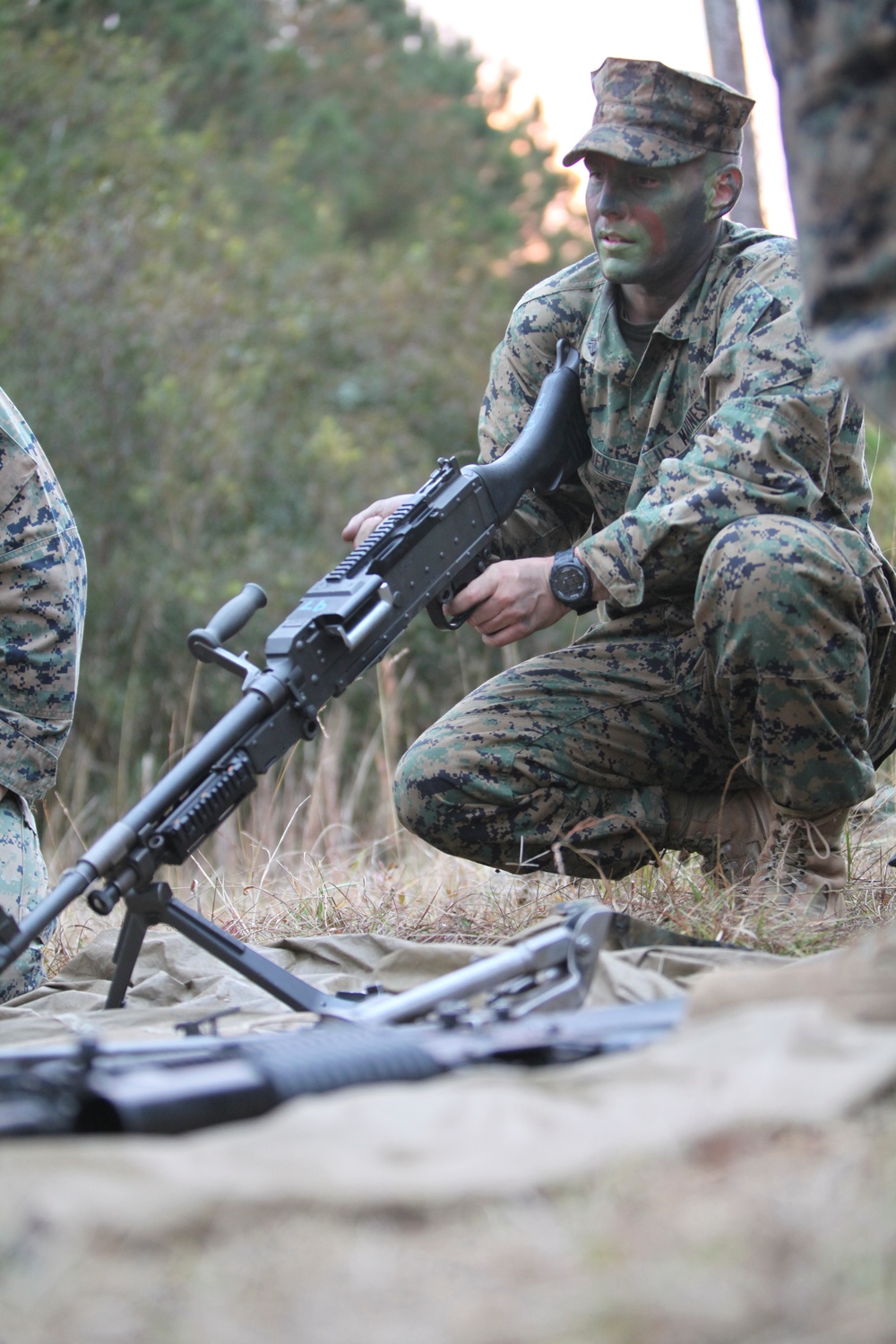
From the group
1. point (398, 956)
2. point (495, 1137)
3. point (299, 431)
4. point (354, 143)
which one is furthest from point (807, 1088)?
point (354, 143)

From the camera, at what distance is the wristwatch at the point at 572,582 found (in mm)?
3158

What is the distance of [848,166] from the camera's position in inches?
73.0

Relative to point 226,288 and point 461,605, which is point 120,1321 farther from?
point 226,288

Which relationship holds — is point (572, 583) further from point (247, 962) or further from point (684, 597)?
point (247, 962)

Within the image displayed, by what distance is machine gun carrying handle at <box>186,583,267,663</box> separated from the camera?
2.63m

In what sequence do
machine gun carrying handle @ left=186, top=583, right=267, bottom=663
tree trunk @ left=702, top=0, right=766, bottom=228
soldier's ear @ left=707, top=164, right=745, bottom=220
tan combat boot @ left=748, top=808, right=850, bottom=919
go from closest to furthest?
machine gun carrying handle @ left=186, top=583, right=267, bottom=663, tan combat boot @ left=748, top=808, right=850, bottom=919, soldier's ear @ left=707, top=164, right=745, bottom=220, tree trunk @ left=702, top=0, right=766, bottom=228

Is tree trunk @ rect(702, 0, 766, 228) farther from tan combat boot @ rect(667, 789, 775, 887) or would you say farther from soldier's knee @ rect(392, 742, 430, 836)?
soldier's knee @ rect(392, 742, 430, 836)

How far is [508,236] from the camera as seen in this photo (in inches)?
861

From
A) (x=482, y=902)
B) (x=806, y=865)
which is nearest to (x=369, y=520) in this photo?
(x=482, y=902)

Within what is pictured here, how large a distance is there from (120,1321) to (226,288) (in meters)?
11.9

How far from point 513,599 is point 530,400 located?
870 mm

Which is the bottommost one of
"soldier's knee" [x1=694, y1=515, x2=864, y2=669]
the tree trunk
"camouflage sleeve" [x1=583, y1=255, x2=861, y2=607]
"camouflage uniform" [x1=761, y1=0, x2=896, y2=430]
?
"soldier's knee" [x1=694, y1=515, x2=864, y2=669]

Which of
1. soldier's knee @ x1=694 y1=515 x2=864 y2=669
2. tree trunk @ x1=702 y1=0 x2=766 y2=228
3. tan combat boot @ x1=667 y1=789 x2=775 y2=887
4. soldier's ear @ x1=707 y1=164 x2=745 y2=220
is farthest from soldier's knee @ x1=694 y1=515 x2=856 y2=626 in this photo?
tree trunk @ x1=702 y1=0 x2=766 y2=228

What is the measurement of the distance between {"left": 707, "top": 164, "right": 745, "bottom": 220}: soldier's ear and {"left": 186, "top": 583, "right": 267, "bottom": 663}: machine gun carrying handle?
1534 millimetres
